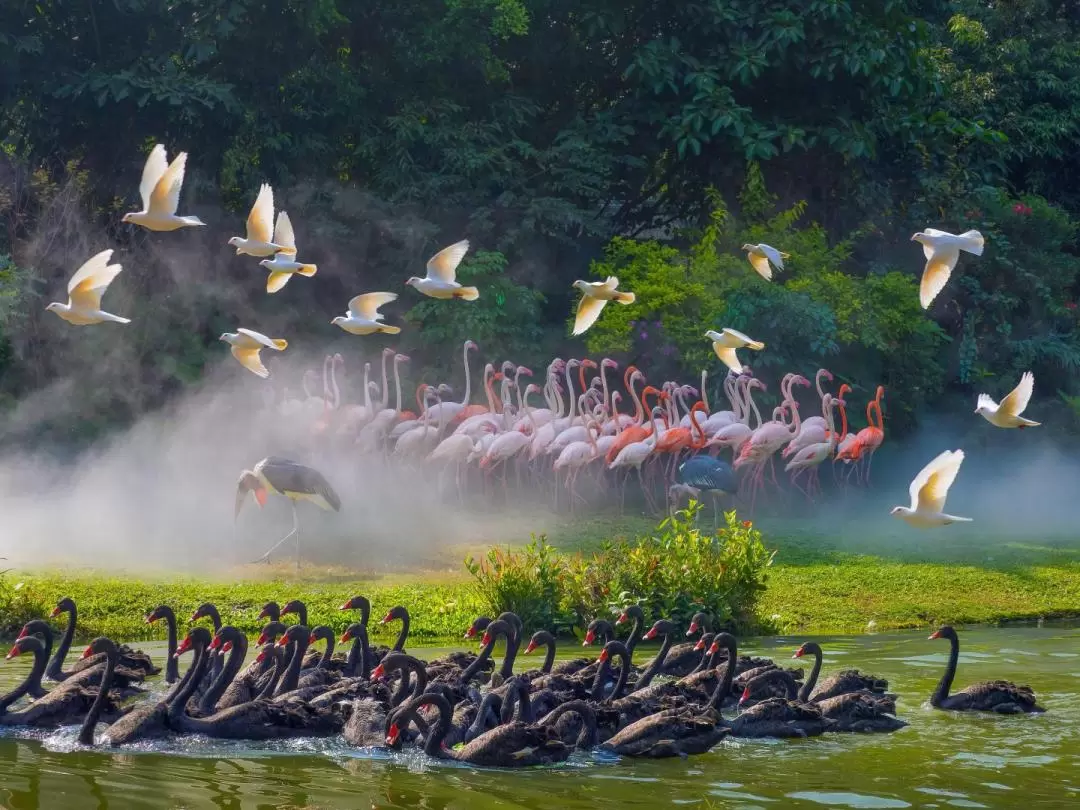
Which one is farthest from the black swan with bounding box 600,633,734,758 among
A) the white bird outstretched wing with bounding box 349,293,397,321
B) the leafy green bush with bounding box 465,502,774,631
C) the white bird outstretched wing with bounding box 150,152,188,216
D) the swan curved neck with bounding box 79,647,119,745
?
the white bird outstretched wing with bounding box 349,293,397,321

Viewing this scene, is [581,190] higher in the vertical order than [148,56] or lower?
lower

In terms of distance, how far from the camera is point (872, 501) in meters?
23.4

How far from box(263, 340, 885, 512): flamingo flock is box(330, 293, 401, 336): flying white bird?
21.1ft

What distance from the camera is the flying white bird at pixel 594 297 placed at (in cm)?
1448

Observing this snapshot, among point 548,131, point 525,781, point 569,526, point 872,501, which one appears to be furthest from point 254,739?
point 548,131

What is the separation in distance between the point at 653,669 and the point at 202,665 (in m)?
3.26

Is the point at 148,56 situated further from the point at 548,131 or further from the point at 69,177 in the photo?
the point at 548,131

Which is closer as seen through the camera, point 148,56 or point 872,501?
point 872,501

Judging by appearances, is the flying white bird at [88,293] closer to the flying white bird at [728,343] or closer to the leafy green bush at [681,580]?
the leafy green bush at [681,580]

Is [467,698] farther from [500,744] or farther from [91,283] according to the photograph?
[91,283]

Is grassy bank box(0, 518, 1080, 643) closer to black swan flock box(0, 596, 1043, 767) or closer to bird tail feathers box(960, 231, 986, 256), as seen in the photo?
black swan flock box(0, 596, 1043, 767)

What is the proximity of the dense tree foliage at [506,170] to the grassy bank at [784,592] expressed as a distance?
621cm

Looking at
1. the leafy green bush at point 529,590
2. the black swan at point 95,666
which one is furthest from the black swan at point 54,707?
the leafy green bush at point 529,590

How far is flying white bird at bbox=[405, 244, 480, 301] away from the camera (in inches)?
560
